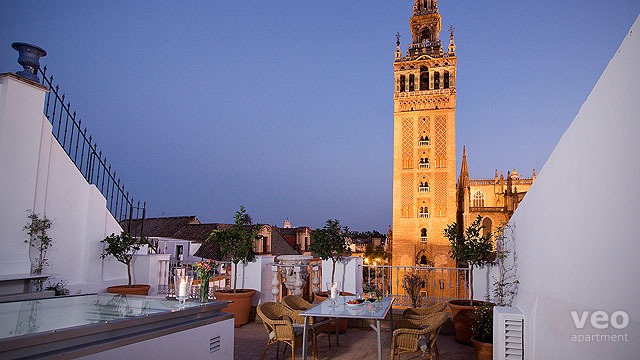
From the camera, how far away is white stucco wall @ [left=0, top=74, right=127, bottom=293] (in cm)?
638

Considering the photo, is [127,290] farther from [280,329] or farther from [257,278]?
[280,329]

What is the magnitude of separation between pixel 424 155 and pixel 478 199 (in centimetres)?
1094

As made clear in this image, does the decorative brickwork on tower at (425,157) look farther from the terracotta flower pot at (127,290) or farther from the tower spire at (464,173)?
the terracotta flower pot at (127,290)

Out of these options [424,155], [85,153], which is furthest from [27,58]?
[424,155]

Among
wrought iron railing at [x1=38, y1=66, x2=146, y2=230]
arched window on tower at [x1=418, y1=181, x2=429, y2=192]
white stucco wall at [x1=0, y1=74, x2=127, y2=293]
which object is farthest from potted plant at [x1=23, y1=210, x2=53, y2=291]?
arched window on tower at [x1=418, y1=181, x2=429, y2=192]

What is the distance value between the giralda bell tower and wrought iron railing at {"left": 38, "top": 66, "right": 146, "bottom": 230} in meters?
25.4

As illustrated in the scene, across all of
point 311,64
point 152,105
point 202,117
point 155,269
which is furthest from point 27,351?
point 202,117

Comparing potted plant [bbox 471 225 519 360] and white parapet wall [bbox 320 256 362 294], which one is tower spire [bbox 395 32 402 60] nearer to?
white parapet wall [bbox 320 256 362 294]

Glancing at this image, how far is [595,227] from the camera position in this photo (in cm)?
273

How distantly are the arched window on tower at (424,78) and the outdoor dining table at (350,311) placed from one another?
99.8 feet

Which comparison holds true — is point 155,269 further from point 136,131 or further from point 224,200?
point 224,200

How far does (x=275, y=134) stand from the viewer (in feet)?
162

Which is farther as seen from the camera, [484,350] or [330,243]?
[330,243]

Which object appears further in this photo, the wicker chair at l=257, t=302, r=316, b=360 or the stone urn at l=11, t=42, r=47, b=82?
the stone urn at l=11, t=42, r=47, b=82
